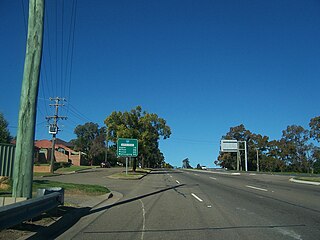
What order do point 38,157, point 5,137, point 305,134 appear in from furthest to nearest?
point 305,134 → point 38,157 → point 5,137

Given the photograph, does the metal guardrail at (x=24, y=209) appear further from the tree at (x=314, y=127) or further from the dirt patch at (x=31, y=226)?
the tree at (x=314, y=127)

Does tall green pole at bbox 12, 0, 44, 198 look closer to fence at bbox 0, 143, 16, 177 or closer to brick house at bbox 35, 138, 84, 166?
fence at bbox 0, 143, 16, 177

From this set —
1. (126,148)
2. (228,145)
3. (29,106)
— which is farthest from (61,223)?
(228,145)

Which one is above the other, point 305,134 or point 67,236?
point 305,134

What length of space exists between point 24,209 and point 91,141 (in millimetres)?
108214

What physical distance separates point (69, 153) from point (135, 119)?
184 feet

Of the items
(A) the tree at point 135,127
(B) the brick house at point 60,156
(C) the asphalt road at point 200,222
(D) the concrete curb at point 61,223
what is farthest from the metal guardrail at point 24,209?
(B) the brick house at point 60,156

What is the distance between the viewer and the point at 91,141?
4466 inches

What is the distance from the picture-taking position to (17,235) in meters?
7.14

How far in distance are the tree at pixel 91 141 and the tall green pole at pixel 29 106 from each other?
90804mm

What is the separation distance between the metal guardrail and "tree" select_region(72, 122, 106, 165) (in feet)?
297

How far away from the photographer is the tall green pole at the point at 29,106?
869 cm

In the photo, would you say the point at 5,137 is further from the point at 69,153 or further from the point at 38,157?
the point at 69,153

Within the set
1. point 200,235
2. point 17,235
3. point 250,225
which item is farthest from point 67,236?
point 250,225
